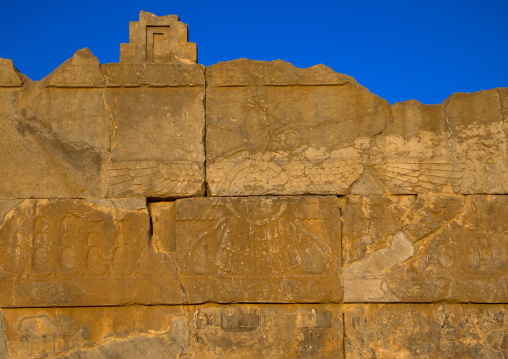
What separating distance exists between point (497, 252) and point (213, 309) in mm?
2313

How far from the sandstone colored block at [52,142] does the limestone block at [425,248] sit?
6.98ft

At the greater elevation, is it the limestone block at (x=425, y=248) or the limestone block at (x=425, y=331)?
the limestone block at (x=425, y=248)

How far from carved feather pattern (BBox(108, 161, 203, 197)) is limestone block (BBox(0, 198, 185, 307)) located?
0.11 metres

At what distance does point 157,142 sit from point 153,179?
0.32m

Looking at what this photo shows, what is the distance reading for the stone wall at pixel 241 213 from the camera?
14.8ft

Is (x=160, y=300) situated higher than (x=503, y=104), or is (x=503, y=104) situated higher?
(x=503, y=104)

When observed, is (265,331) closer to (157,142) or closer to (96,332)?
(96,332)

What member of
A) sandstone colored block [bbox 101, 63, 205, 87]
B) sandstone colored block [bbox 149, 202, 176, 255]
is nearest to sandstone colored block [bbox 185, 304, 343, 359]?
sandstone colored block [bbox 149, 202, 176, 255]

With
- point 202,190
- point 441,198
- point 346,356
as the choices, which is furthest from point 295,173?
point 346,356

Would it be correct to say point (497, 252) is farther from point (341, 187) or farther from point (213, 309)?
point (213, 309)

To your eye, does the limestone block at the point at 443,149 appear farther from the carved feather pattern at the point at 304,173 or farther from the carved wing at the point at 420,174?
the carved feather pattern at the point at 304,173

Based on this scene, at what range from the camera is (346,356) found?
4.48 meters

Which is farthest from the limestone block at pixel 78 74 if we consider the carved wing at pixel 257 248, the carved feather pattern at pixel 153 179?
the carved wing at pixel 257 248

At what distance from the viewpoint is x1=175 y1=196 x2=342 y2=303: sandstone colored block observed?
4.52 meters
